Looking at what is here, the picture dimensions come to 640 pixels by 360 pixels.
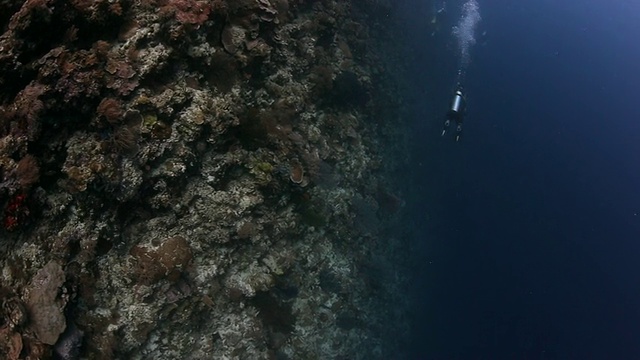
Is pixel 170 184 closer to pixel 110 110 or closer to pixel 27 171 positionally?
pixel 110 110

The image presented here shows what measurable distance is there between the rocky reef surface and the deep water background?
20.6 feet

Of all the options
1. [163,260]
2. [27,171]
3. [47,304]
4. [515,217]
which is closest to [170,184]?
[163,260]

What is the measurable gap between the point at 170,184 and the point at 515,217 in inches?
646

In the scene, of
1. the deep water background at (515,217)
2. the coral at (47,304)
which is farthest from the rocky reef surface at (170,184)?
the deep water background at (515,217)

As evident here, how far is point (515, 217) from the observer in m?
17.4

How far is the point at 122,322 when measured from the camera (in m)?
5.32

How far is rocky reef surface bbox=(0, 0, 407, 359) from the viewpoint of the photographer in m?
4.84

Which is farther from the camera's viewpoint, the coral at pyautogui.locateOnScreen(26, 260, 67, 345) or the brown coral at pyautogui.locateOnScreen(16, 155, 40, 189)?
the brown coral at pyautogui.locateOnScreen(16, 155, 40, 189)

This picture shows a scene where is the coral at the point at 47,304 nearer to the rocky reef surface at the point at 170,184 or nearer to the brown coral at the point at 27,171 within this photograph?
the rocky reef surface at the point at 170,184

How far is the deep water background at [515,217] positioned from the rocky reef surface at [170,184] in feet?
20.6

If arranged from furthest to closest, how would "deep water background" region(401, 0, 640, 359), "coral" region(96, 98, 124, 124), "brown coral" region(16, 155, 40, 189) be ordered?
1. "deep water background" region(401, 0, 640, 359)
2. "coral" region(96, 98, 124, 124)
3. "brown coral" region(16, 155, 40, 189)

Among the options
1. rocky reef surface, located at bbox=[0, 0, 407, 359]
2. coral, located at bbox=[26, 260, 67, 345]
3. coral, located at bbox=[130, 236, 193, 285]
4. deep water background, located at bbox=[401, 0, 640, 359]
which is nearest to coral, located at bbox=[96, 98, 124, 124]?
rocky reef surface, located at bbox=[0, 0, 407, 359]

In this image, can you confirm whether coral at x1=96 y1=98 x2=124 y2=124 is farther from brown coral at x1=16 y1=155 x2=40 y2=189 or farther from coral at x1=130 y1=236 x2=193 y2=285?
coral at x1=130 y1=236 x2=193 y2=285

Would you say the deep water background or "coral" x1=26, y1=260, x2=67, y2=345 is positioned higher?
"coral" x1=26, y1=260, x2=67, y2=345
